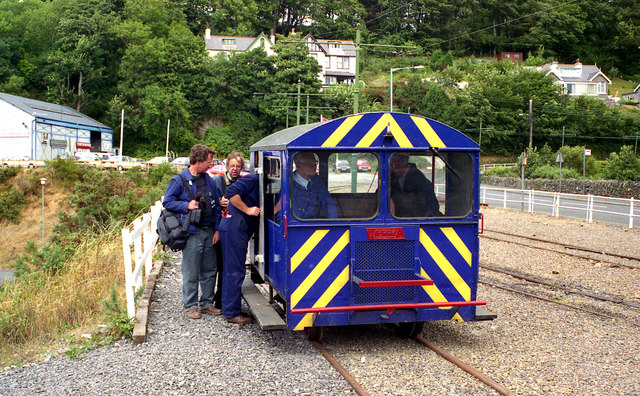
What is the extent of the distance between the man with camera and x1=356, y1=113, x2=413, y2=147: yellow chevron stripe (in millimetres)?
2201

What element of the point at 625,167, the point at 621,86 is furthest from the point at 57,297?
the point at 621,86

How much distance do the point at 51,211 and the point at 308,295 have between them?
3637cm

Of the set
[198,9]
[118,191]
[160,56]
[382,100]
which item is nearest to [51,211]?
[118,191]

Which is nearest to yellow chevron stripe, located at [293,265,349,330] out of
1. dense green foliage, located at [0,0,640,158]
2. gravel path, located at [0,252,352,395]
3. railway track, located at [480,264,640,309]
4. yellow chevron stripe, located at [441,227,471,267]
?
gravel path, located at [0,252,352,395]

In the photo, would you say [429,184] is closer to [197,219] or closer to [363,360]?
[363,360]

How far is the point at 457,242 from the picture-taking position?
261 inches

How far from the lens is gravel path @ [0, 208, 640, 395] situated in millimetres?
5391

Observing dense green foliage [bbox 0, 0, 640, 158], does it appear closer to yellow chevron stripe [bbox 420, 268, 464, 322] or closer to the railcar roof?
the railcar roof

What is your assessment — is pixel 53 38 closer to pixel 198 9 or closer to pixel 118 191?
pixel 198 9

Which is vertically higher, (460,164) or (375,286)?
(460,164)

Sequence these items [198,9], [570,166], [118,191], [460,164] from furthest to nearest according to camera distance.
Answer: [198,9], [570,166], [118,191], [460,164]

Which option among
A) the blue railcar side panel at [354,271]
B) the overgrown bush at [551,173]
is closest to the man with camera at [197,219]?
the blue railcar side panel at [354,271]

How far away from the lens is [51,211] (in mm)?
38344

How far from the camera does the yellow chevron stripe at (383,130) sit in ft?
21.1
